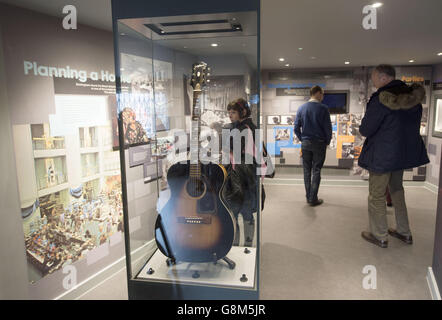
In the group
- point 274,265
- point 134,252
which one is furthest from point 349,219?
point 134,252

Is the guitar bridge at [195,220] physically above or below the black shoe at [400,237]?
above

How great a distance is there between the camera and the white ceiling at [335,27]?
221 centimetres

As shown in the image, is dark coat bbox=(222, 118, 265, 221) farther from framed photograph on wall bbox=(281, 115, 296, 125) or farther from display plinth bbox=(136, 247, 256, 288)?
framed photograph on wall bbox=(281, 115, 296, 125)

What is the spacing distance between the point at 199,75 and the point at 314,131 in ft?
8.99

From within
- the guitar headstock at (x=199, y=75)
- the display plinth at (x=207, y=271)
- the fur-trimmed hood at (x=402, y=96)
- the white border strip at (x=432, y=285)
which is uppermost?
the guitar headstock at (x=199, y=75)

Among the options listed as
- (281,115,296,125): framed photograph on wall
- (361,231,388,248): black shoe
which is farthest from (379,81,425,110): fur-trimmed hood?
(281,115,296,125): framed photograph on wall

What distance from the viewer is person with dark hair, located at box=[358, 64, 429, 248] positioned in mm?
2791

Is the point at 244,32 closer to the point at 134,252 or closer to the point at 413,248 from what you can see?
the point at 134,252

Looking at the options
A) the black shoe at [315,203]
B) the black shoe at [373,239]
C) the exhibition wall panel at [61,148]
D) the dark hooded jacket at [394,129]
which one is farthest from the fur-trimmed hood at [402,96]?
the exhibition wall panel at [61,148]

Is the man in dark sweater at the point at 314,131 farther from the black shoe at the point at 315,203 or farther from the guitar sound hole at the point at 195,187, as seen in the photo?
the guitar sound hole at the point at 195,187

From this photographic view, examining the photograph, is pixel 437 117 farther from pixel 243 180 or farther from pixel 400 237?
pixel 243 180

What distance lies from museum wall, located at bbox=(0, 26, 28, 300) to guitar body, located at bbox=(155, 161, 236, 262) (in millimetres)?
913

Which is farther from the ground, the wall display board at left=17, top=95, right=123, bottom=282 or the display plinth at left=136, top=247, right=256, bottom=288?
the wall display board at left=17, top=95, right=123, bottom=282

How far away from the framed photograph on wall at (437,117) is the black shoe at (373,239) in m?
2.91
